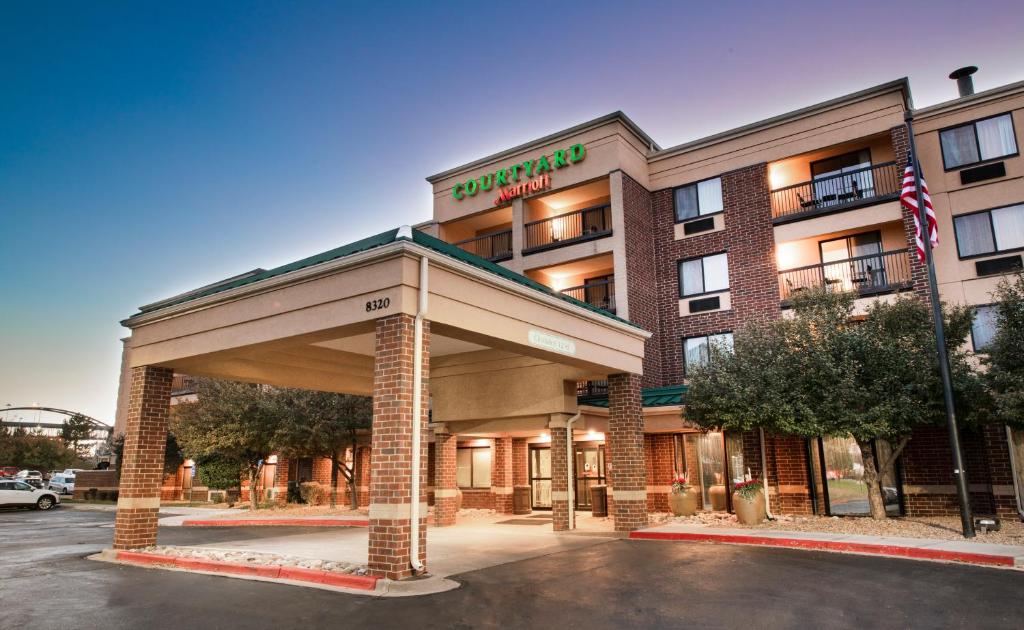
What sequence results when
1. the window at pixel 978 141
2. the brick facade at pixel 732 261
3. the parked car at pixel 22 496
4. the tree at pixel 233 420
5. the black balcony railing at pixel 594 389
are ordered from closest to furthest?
1. the window at pixel 978 141
2. the brick facade at pixel 732 261
3. the black balcony railing at pixel 594 389
4. the tree at pixel 233 420
5. the parked car at pixel 22 496

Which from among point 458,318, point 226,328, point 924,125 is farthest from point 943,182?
point 226,328

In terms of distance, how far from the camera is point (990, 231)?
20359mm

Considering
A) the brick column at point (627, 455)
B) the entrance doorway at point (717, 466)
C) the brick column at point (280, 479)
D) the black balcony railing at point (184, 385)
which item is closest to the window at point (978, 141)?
the entrance doorway at point (717, 466)

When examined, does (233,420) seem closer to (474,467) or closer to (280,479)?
(280,479)

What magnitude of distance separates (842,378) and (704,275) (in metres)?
9.03

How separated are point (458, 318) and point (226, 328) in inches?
187

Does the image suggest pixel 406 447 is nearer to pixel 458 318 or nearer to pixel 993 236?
pixel 458 318

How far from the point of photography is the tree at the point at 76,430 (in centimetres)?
8775

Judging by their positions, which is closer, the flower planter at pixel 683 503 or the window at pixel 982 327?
the window at pixel 982 327

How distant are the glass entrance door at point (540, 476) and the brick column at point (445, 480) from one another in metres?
5.48

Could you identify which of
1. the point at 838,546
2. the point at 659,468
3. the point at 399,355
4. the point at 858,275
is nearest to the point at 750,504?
A: the point at 838,546

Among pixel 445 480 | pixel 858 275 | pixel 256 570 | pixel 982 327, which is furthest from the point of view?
pixel 858 275

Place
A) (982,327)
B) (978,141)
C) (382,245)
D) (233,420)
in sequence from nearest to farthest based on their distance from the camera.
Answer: (382,245) < (982,327) < (978,141) < (233,420)

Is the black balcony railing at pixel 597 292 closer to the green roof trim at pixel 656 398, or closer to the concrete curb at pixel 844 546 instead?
the green roof trim at pixel 656 398
